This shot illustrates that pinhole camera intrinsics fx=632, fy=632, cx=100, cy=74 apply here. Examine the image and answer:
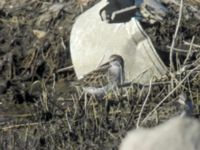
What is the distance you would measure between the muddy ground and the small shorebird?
0.08 meters

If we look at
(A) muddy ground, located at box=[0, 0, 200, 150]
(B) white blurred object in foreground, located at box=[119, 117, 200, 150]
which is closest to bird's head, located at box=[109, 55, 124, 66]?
(A) muddy ground, located at box=[0, 0, 200, 150]

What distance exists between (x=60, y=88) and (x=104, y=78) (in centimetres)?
34

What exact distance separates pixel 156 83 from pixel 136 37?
40 cm

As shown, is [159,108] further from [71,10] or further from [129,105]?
[71,10]

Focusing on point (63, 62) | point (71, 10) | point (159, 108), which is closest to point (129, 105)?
point (159, 108)

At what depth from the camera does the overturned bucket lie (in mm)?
3598

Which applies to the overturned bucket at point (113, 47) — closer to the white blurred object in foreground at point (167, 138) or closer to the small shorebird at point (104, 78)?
the small shorebird at point (104, 78)

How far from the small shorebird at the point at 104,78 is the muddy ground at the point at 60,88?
77 millimetres

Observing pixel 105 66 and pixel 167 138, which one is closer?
pixel 167 138

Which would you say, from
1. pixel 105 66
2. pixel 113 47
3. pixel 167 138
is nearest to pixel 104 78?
pixel 105 66

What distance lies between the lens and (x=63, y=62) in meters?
4.13

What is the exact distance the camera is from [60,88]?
385 cm

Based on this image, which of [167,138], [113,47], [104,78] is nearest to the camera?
[167,138]

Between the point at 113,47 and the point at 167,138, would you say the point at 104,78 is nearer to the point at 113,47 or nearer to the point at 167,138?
the point at 113,47
